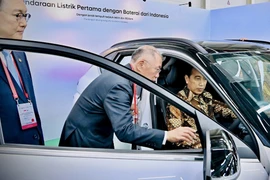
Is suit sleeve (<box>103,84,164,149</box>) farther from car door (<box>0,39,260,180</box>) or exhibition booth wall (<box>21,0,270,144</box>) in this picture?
exhibition booth wall (<box>21,0,270,144</box>)

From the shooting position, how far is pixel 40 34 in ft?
11.7

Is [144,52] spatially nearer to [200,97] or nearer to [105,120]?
[200,97]

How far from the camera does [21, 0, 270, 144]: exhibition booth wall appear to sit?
3.59 meters

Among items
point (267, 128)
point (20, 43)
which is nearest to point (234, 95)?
point (267, 128)

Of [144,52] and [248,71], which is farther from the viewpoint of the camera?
[248,71]

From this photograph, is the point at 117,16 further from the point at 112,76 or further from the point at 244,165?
the point at 244,165

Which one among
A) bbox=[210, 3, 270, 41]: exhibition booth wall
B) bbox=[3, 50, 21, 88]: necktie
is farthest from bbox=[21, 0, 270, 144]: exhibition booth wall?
bbox=[3, 50, 21, 88]: necktie

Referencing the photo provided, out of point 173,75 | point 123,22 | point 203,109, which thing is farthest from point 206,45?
point 123,22

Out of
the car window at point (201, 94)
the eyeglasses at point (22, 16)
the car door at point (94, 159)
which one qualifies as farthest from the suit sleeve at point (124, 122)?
Answer: the eyeglasses at point (22, 16)

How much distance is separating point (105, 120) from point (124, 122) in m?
0.09

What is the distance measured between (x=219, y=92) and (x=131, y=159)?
100 centimetres

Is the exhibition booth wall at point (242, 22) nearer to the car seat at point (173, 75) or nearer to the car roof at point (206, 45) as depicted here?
the car roof at point (206, 45)

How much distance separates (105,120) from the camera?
1564mm

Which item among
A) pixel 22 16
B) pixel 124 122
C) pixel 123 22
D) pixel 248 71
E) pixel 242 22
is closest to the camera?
pixel 124 122
